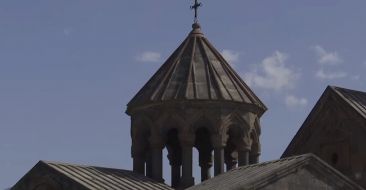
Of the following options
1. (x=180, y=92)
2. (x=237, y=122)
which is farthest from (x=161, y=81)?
(x=237, y=122)

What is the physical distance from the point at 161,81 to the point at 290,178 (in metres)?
4.68

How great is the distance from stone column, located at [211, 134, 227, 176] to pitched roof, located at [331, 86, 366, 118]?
119 inches

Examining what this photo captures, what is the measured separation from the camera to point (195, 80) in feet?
63.3

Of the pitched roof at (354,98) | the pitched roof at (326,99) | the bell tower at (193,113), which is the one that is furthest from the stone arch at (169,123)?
the pitched roof at (354,98)

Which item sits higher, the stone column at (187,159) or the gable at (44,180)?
the stone column at (187,159)

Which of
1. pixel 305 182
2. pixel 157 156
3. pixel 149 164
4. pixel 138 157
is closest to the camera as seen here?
pixel 305 182

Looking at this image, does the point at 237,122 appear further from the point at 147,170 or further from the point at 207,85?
the point at 147,170

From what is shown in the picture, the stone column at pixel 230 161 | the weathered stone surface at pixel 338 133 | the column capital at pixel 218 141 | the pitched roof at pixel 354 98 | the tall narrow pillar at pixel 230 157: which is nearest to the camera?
the column capital at pixel 218 141

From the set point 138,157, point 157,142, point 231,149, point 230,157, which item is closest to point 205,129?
point 231,149

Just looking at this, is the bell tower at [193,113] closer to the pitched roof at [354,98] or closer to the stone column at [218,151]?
the stone column at [218,151]

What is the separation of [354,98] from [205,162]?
12.7 feet

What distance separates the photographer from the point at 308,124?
20.4 metres

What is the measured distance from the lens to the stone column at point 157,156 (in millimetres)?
18969

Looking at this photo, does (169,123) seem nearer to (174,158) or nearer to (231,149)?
(231,149)
